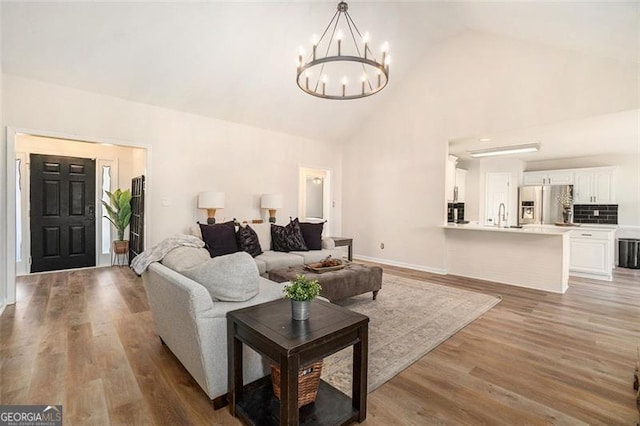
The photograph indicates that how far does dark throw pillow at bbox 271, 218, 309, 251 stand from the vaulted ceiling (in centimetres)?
219

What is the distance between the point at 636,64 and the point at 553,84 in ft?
2.56

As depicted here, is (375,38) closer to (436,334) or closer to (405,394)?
(436,334)

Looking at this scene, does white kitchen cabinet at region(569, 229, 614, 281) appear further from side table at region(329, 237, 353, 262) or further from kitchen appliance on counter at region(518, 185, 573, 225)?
side table at region(329, 237, 353, 262)

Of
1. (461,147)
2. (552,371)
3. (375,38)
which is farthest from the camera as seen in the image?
(461,147)

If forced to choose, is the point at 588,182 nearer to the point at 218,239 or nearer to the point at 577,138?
the point at 577,138

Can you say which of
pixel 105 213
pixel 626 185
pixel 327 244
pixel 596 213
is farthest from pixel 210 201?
pixel 626 185

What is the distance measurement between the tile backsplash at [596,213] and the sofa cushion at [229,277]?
800 centimetres

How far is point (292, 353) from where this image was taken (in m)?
1.32

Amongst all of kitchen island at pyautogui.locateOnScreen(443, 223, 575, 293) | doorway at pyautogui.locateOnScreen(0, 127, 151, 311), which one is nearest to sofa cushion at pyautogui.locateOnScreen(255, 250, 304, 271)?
doorway at pyautogui.locateOnScreen(0, 127, 151, 311)

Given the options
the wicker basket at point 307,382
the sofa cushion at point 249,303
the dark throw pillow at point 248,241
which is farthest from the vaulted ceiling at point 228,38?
the wicker basket at point 307,382

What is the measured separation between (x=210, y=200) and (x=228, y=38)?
7.52 ft

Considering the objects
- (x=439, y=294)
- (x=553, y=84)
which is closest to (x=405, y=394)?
(x=439, y=294)

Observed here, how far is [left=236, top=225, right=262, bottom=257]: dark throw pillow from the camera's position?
4.28 m

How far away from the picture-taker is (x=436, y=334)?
9.29 feet
